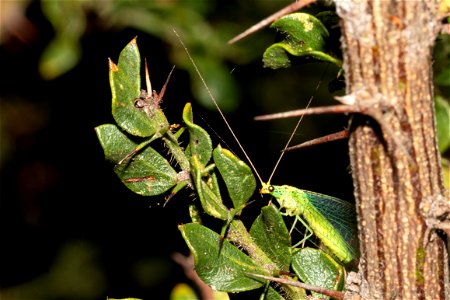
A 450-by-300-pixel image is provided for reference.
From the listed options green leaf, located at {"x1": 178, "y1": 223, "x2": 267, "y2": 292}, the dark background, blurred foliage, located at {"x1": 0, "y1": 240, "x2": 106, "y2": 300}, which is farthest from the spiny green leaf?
blurred foliage, located at {"x1": 0, "y1": 240, "x2": 106, "y2": 300}

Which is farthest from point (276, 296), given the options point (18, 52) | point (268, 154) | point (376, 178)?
point (18, 52)

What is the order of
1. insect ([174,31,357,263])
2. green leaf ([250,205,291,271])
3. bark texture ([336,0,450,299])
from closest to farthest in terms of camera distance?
bark texture ([336,0,450,299]), green leaf ([250,205,291,271]), insect ([174,31,357,263])

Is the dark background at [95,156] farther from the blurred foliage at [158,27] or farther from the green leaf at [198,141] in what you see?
the green leaf at [198,141]

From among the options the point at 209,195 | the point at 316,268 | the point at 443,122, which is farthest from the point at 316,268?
the point at 443,122

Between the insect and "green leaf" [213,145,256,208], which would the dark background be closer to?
the insect

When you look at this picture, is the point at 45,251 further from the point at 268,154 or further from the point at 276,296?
the point at 276,296

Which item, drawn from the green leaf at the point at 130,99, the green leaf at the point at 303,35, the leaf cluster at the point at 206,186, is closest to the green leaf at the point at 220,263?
the leaf cluster at the point at 206,186
